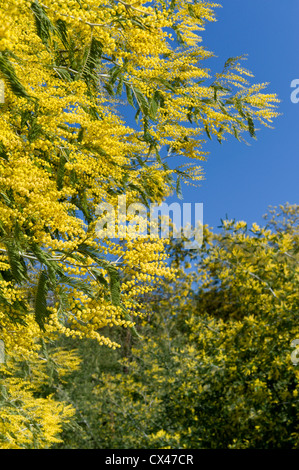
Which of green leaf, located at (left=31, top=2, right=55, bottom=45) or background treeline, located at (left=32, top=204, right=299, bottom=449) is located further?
background treeline, located at (left=32, top=204, right=299, bottom=449)

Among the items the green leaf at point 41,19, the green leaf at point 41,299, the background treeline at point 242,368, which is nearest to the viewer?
the green leaf at point 41,299

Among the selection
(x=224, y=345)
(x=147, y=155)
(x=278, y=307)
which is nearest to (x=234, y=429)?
(x=224, y=345)

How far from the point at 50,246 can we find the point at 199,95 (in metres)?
2.10

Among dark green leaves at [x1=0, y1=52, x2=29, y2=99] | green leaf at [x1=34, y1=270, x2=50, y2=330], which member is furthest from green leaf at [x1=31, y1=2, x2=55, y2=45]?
green leaf at [x1=34, y1=270, x2=50, y2=330]

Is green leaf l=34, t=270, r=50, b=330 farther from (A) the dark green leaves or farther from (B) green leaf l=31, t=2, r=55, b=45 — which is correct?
(B) green leaf l=31, t=2, r=55, b=45

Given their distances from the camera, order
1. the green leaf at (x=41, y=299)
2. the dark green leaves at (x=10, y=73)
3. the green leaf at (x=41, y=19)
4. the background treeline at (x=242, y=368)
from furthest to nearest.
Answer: the background treeline at (x=242, y=368) < the green leaf at (x=41, y=19) < the green leaf at (x=41, y=299) < the dark green leaves at (x=10, y=73)

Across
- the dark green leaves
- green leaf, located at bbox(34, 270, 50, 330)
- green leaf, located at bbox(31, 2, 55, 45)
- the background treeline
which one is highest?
green leaf, located at bbox(31, 2, 55, 45)

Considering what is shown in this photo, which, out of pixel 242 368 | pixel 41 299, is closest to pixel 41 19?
pixel 41 299

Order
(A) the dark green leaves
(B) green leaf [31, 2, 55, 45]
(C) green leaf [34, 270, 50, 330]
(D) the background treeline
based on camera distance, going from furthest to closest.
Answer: (D) the background treeline
(B) green leaf [31, 2, 55, 45]
(C) green leaf [34, 270, 50, 330]
(A) the dark green leaves

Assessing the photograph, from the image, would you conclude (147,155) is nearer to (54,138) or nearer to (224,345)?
(54,138)

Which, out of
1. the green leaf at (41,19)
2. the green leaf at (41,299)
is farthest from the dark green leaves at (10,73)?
the green leaf at (41,299)

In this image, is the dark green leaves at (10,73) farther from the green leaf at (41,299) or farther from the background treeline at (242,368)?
the background treeline at (242,368)

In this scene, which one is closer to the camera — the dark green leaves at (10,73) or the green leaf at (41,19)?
the dark green leaves at (10,73)

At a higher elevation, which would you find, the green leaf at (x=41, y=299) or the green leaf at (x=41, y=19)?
the green leaf at (x=41, y=19)
